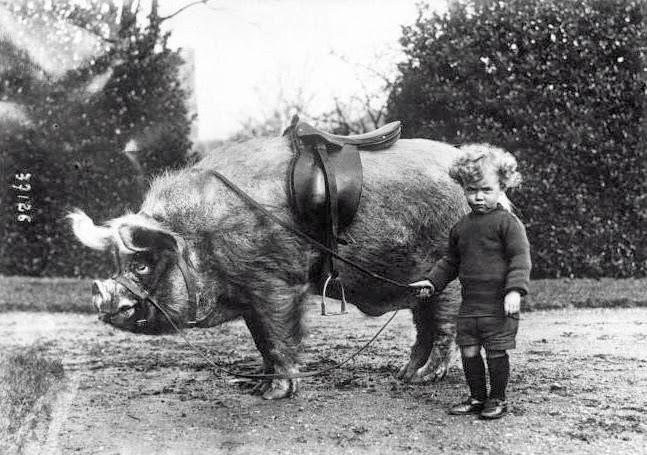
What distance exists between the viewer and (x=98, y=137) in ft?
32.6

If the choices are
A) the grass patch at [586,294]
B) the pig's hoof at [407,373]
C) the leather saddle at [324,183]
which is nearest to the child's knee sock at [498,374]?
the pig's hoof at [407,373]

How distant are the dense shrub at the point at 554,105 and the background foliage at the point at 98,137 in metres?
3.31

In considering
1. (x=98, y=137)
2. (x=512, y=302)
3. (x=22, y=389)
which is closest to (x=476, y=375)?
(x=512, y=302)

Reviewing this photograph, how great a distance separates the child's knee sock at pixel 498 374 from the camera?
386 cm

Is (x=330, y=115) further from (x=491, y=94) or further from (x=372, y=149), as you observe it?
(x=372, y=149)

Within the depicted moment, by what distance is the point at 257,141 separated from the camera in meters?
4.79

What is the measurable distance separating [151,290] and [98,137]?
20.6 ft

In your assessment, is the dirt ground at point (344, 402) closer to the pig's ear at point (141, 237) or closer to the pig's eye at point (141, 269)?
the pig's eye at point (141, 269)

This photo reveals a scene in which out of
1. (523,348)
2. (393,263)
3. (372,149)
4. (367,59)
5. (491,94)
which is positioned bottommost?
(523,348)

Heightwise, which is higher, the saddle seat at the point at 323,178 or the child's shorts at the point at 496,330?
the saddle seat at the point at 323,178

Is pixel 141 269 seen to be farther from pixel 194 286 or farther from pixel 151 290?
pixel 194 286

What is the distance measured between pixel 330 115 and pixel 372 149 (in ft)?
22.6

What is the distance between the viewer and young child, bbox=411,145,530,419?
383cm

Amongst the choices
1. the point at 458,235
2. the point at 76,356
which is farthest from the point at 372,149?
the point at 76,356
